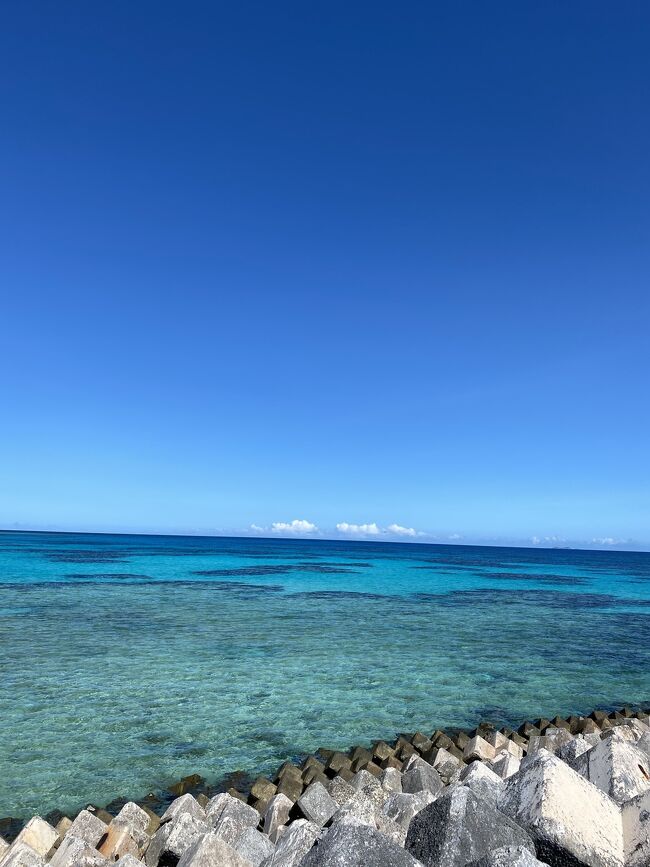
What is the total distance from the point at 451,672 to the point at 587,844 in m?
11.7

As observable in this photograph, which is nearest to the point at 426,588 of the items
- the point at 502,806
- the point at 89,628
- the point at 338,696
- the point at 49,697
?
the point at 89,628

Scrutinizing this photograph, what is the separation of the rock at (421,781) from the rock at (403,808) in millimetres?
1016

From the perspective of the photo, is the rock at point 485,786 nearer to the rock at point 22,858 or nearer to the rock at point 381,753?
the rock at point 381,753

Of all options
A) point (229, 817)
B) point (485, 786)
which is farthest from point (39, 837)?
point (485, 786)

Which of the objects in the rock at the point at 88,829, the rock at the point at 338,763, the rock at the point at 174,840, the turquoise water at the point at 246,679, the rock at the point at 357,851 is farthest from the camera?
the turquoise water at the point at 246,679

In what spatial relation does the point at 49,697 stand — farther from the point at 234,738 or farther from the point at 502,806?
the point at 502,806

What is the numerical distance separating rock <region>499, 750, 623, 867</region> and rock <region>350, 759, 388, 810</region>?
2561mm

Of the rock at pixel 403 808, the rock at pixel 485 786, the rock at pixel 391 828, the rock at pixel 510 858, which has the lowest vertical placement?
the rock at pixel 403 808

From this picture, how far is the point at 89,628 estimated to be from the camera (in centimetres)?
1888

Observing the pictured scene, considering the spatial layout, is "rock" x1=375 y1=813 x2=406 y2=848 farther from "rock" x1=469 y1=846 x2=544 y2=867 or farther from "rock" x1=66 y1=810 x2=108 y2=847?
"rock" x1=66 y1=810 x2=108 y2=847

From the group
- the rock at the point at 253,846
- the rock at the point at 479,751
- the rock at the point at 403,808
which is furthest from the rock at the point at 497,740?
the rock at the point at 253,846

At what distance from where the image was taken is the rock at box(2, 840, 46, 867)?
4.46 metres

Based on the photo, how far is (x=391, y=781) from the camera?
6.32m

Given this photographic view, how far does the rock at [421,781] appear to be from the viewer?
19.2ft
